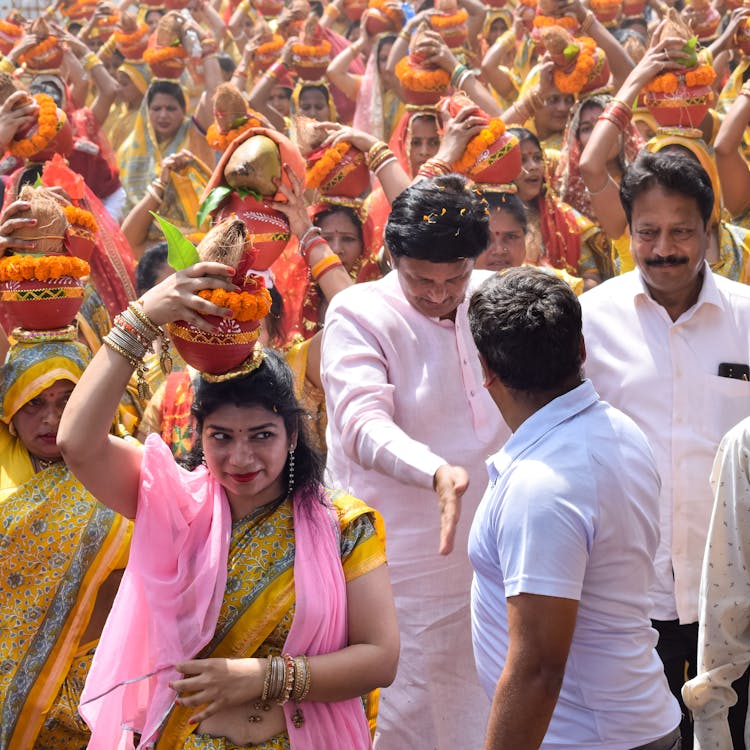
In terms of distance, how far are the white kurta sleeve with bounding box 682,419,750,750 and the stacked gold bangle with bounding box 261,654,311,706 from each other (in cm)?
72

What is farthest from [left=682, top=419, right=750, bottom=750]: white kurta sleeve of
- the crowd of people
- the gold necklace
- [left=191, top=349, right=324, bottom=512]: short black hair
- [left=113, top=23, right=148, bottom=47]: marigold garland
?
[left=113, top=23, right=148, bottom=47]: marigold garland

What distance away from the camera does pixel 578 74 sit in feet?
20.4

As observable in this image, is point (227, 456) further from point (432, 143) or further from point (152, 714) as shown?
point (432, 143)

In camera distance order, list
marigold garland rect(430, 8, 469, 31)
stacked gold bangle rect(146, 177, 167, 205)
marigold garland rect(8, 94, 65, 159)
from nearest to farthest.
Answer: marigold garland rect(8, 94, 65, 159), stacked gold bangle rect(146, 177, 167, 205), marigold garland rect(430, 8, 469, 31)

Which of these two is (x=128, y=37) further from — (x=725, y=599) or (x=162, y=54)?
(x=725, y=599)

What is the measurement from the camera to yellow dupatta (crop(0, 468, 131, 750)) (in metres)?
3.02

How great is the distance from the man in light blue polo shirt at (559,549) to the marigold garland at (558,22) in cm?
507

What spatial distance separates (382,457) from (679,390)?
0.73 meters

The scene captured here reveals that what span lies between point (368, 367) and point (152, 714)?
44.3 inches

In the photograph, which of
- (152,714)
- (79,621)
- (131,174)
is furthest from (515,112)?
(152,714)

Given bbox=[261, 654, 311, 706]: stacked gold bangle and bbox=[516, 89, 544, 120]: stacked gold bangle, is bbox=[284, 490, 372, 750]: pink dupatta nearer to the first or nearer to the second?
bbox=[261, 654, 311, 706]: stacked gold bangle

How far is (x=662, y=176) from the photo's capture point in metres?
3.11

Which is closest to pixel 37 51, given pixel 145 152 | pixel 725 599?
pixel 145 152

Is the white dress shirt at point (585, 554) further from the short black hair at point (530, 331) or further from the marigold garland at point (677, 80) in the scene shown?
the marigold garland at point (677, 80)
